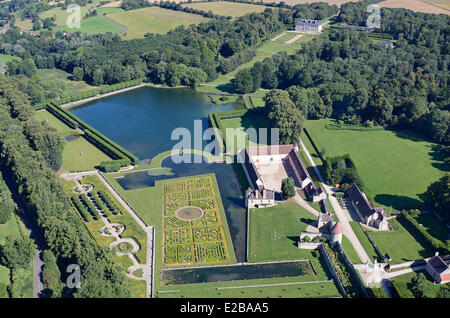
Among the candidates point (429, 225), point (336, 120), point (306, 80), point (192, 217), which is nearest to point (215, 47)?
point (306, 80)

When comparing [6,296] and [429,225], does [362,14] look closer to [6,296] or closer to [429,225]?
[429,225]

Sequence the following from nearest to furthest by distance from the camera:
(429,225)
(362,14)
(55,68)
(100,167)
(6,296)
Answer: (6,296) < (429,225) < (100,167) < (55,68) < (362,14)

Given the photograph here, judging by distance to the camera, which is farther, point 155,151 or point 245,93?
point 245,93

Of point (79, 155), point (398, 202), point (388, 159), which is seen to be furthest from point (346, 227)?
point (79, 155)

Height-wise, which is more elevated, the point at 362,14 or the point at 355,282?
the point at 362,14

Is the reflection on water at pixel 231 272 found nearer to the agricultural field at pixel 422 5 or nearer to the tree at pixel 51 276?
the tree at pixel 51 276

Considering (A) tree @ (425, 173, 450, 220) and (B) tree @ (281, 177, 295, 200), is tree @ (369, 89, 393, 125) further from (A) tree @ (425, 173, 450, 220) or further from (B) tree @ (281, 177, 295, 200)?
(B) tree @ (281, 177, 295, 200)

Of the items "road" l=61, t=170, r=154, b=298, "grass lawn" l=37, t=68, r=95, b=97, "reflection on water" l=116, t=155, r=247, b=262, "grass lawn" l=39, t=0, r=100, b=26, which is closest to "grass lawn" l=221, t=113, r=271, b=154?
"reflection on water" l=116, t=155, r=247, b=262
